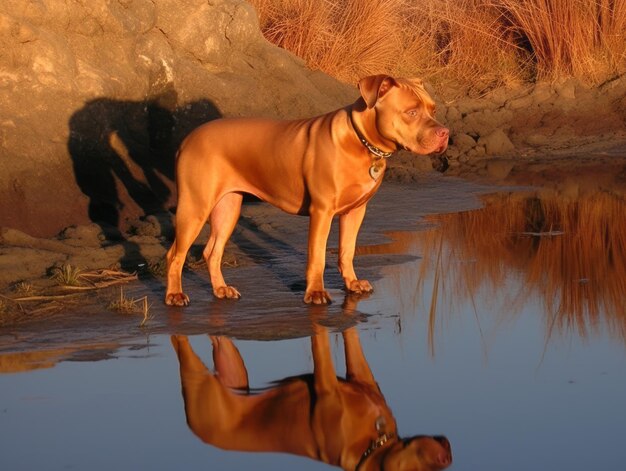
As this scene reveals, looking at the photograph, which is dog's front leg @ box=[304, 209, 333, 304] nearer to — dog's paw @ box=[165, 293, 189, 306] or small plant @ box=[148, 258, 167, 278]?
dog's paw @ box=[165, 293, 189, 306]

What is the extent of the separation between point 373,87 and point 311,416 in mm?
2925

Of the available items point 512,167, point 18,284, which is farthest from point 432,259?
point 512,167

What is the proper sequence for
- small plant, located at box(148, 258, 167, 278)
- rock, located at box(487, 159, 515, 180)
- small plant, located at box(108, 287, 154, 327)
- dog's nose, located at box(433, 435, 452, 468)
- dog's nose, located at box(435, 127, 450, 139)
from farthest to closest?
rock, located at box(487, 159, 515, 180) → small plant, located at box(148, 258, 167, 278) → dog's nose, located at box(435, 127, 450, 139) → small plant, located at box(108, 287, 154, 327) → dog's nose, located at box(433, 435, 452, 468)

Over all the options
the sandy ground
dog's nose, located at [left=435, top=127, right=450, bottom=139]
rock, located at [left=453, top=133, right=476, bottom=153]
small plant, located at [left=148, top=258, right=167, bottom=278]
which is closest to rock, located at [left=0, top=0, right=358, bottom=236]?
the sandy ground

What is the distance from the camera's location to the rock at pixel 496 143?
1666 centimetres

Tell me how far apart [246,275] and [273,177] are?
0.98 m

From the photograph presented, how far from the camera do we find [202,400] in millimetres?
6176

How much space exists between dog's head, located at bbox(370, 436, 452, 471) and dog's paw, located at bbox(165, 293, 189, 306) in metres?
3.18

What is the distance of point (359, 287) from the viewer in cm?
872

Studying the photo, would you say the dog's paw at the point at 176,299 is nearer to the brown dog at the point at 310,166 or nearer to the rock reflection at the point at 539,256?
the brown dog at the point at 310,166

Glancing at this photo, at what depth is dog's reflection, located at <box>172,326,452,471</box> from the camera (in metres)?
5.35

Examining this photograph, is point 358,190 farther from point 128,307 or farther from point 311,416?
point 311,416

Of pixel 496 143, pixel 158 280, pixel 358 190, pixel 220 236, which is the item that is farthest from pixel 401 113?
pixel 496 143

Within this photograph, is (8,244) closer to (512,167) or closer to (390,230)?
(390,230)
